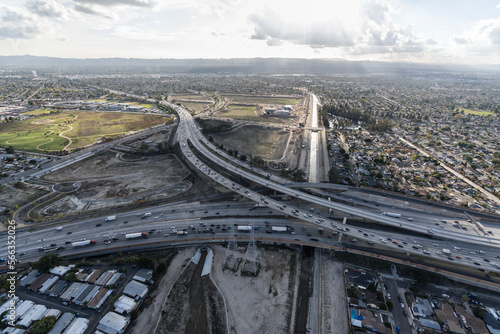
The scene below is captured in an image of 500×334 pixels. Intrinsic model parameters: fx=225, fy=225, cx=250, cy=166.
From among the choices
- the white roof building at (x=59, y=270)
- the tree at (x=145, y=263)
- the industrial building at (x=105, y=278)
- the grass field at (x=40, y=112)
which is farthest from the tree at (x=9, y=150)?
the tree at (x=145, y=263)

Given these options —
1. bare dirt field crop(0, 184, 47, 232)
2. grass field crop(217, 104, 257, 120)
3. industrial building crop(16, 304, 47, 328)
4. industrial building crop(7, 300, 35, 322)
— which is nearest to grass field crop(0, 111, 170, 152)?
bare dirt field crop(0, 184, 47, 232)

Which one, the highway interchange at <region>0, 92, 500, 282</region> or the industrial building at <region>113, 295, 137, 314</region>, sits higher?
the highway interchange at <region>0, 92, 500, 282</region>

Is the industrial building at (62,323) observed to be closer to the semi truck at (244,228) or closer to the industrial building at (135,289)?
the industrial building at (135,289)

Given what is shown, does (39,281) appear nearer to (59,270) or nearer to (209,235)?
(59,270)

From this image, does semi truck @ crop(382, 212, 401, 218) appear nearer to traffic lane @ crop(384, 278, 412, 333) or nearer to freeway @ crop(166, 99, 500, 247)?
freeway @ crop(166, 99, 500, 247)

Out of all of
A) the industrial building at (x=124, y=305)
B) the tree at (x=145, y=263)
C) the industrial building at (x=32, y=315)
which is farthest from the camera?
the tree at (x=145, y=263)

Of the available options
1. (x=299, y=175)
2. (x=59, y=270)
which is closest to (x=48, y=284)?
(x=59, y=270)

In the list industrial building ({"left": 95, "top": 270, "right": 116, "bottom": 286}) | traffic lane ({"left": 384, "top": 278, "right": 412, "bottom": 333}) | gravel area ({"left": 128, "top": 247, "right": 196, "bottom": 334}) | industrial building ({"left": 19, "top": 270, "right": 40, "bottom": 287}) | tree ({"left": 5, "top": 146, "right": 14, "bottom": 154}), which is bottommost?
traffic lane ({"left": 384, "top": 278, "right": 412, "bottom": 333})
